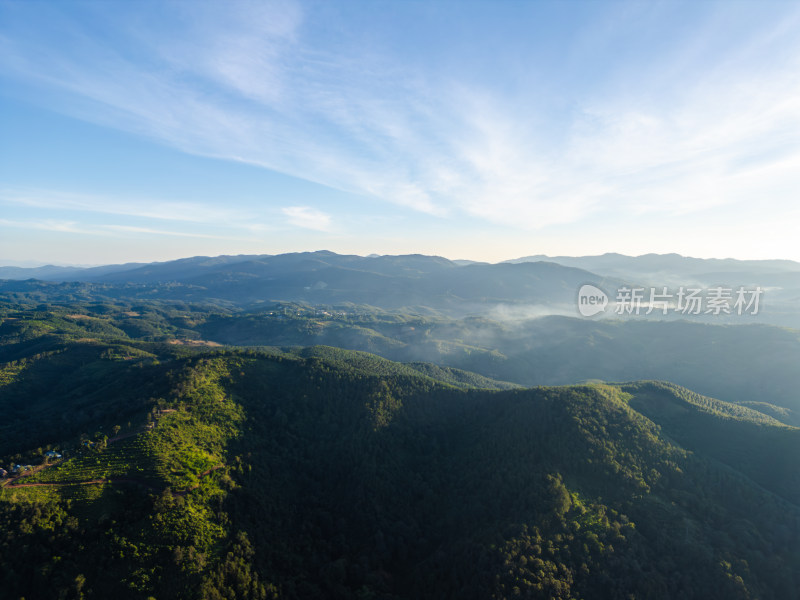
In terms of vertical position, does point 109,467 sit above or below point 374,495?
above

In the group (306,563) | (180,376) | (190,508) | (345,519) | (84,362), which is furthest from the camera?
(84,362)

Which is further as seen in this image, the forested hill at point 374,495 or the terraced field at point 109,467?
the terraced field at point 109,467

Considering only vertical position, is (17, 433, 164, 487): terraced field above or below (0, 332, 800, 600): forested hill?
above

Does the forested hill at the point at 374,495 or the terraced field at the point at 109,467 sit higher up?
the terraced field at the point at 109,467

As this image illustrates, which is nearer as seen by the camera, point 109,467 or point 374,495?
point 109,467

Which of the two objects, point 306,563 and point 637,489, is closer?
point 306,563

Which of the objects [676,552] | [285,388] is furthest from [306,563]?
[676,552]

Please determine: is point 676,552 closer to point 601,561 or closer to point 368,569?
point 601,561

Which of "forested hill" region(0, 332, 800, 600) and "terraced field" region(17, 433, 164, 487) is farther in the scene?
"terraced field" region(17, 433, 164, 487)
